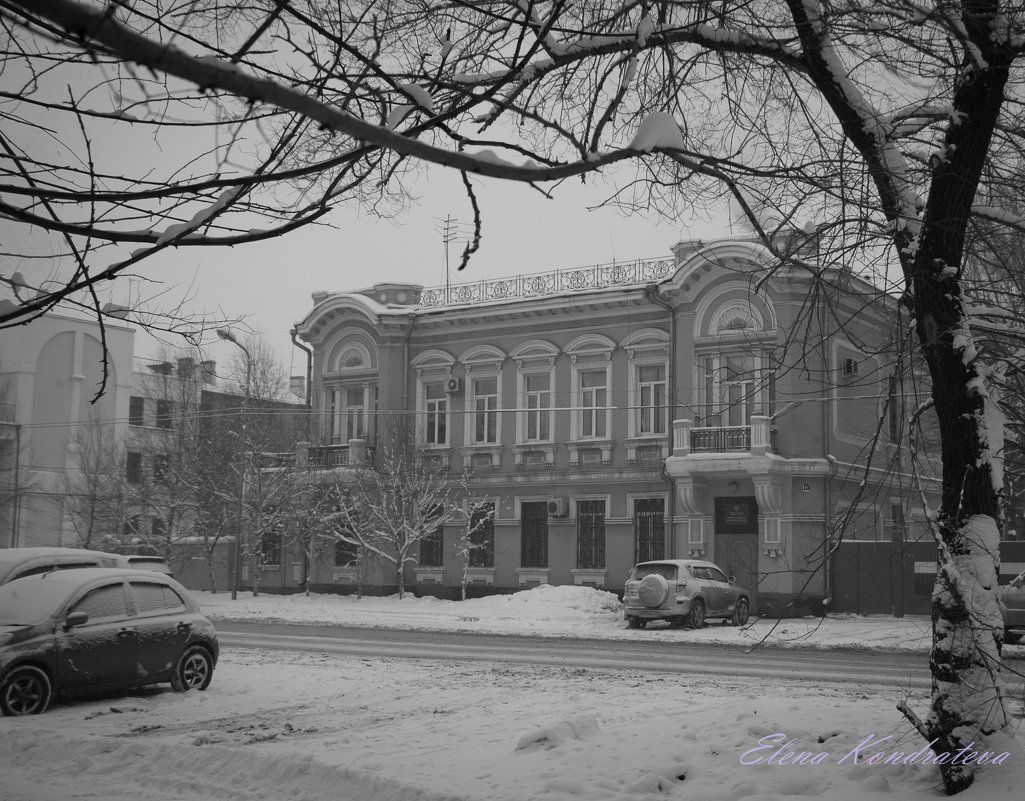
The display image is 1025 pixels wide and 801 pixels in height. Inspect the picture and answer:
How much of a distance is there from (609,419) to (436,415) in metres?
6.66

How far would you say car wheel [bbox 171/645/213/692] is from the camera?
1283 cm

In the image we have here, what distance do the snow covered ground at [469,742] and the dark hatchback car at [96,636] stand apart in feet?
1.08

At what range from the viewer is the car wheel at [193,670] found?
42.1 feet

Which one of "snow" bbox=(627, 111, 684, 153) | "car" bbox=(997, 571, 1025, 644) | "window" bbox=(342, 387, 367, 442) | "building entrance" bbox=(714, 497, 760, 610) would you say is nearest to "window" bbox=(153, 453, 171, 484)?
"window" bbox=(342, 387, 367, 442)

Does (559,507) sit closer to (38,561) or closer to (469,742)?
(38,561)

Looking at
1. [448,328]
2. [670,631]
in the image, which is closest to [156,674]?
[670,631]

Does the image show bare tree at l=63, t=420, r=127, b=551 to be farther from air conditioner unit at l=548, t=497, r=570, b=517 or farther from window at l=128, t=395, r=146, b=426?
air conditioner unit at l=548, t=497, r=570, b=517

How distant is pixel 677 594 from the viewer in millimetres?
24953

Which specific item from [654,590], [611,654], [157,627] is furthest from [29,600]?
[654,590]

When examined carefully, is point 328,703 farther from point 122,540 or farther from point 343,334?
point 122,540

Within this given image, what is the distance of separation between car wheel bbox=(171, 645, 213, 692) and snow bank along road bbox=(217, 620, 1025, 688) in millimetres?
5115

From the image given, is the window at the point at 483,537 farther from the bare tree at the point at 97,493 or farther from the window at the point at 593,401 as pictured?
the bare tree at the point at 97,493

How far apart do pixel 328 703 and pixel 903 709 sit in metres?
6.95

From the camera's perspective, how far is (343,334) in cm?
3850
